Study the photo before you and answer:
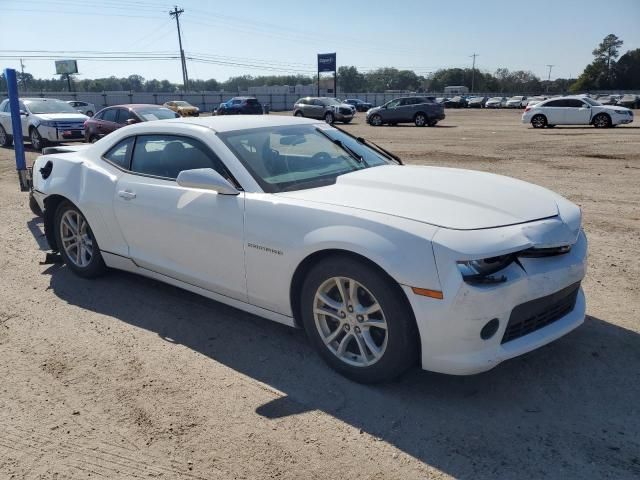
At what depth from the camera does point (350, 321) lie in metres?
3.19

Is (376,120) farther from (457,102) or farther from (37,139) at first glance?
(457,102)

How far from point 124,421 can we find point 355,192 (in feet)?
6.35

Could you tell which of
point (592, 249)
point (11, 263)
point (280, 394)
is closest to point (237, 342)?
point (280, 394)

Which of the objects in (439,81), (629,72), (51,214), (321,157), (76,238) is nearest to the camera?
(321,157)

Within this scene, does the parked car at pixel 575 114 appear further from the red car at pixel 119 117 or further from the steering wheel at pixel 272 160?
the steering wheel at pixel 272 160

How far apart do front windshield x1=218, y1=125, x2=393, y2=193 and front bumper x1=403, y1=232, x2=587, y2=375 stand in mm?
1325

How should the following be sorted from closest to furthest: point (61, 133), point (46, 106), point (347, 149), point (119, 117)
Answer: point (347, 149)
point (119, 117)
point (61, 133)
point (46, 106)

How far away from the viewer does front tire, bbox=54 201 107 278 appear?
4914 mm

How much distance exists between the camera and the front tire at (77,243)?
4.91 m

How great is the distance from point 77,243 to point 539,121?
81.0 ft

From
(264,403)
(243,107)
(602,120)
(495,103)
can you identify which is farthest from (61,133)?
(495,103)

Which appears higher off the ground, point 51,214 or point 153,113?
point 153,113

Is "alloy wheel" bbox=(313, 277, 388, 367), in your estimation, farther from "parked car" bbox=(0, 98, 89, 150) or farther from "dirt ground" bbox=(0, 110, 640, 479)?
"parked car" bbox=(0, 98, 89, 150)

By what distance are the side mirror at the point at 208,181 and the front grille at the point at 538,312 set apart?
76.2 inches
